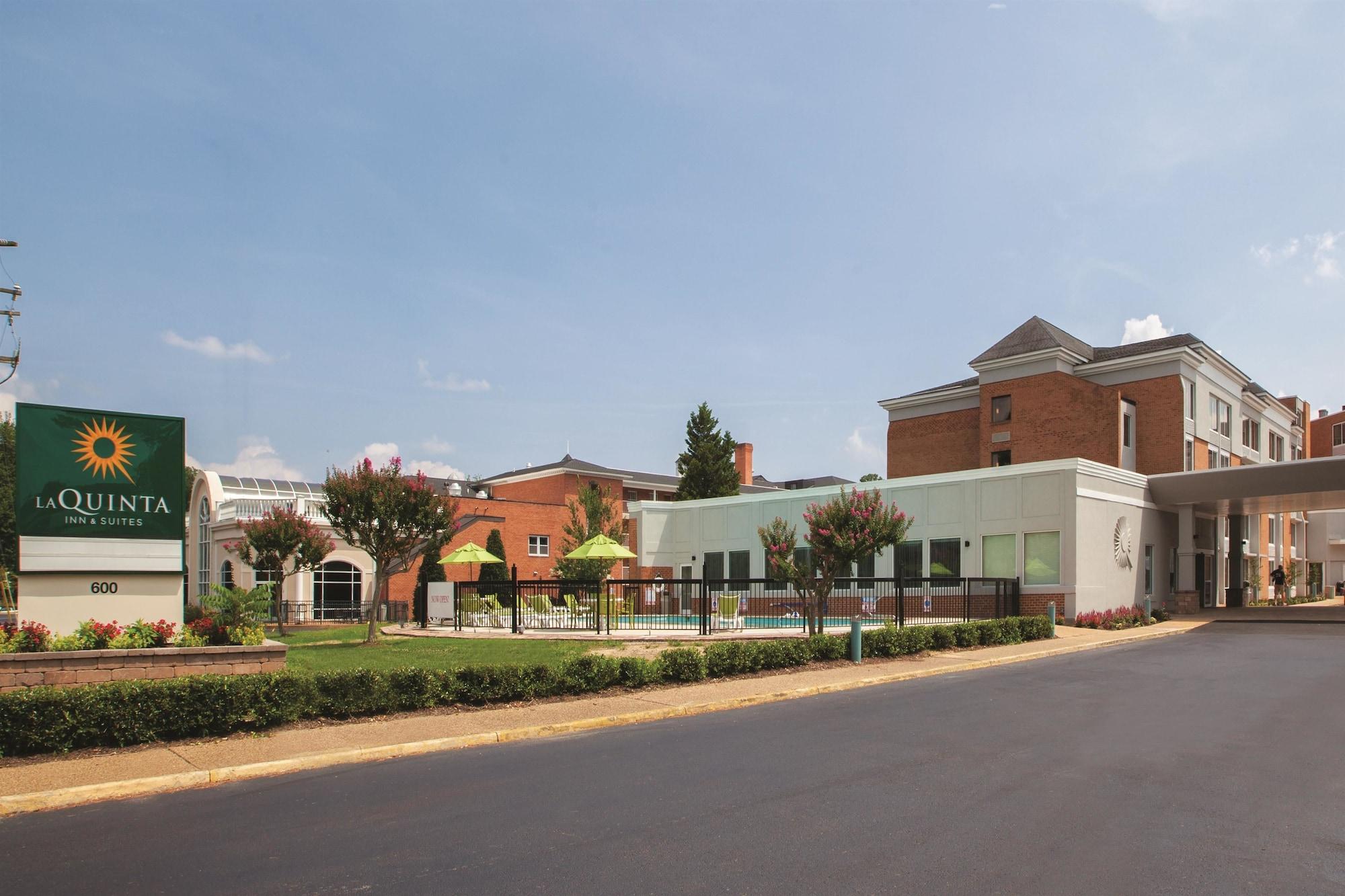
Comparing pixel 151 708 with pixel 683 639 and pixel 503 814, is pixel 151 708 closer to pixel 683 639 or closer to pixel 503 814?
pixel 503 814

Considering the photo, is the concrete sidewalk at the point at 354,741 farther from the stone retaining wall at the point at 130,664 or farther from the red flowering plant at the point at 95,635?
the red flowering plant at the point at 95,635

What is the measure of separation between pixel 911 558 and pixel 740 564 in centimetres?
838

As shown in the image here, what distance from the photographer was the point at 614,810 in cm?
739

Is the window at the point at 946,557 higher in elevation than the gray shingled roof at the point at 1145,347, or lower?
lower

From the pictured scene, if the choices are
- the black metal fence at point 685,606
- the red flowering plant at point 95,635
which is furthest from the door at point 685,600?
the red flowering plant at point 95,635

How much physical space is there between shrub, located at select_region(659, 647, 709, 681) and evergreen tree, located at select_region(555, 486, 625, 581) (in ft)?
73.7

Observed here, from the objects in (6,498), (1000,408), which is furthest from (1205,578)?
(6,498)

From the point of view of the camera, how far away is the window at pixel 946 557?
34688mm

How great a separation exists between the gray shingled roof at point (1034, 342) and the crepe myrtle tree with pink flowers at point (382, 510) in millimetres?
32170

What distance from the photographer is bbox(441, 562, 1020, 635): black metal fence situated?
2630cm

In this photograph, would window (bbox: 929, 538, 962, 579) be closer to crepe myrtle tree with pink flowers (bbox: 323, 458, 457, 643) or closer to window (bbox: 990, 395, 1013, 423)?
window (bbox: 990, 395, 1013, 423)

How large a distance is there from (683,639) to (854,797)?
49.0 feet

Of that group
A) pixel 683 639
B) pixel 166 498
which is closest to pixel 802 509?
pixel 683 639

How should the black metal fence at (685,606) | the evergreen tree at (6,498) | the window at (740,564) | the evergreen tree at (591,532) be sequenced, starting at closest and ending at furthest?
1. the black metal fence at (685,606)
2. the evergreen tree at (591,532)
3. the window at (740,564)
4. the evergreen tree at (6,498)
